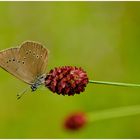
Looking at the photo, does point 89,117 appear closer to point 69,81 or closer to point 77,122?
point 77,122

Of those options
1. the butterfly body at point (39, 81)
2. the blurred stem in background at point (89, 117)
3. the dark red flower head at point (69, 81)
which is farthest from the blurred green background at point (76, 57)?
the dark red flower head at point (69, 81)

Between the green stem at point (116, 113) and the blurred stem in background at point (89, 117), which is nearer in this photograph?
the green stem at point (116, 113)

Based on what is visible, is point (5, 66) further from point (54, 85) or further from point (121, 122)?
point (121, 122)

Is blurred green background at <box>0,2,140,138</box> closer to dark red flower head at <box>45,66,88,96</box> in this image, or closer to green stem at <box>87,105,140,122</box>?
green stem at <box>87,105,140,122</box>

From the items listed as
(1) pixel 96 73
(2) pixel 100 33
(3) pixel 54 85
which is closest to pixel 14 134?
(1) pixel 96 73

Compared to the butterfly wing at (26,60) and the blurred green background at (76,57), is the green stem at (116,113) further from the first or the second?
the blurred green background at (76,57)

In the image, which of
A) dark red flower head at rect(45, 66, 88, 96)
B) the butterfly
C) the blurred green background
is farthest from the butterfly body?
the blurred green background

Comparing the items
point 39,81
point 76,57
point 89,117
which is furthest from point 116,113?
point 76,57
